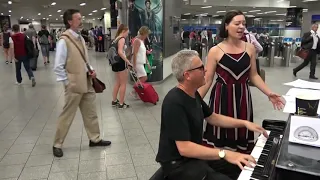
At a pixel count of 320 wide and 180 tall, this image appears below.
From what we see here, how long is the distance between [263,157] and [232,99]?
757 millimetres

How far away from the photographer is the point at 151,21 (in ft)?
23.2

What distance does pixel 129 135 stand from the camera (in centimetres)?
399

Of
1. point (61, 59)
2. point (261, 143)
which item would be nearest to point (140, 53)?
point (61, 59)

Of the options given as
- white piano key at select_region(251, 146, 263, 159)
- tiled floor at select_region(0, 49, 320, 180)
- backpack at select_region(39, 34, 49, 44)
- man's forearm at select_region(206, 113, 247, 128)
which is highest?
backpack at select_region(39, 34, 49, 44)

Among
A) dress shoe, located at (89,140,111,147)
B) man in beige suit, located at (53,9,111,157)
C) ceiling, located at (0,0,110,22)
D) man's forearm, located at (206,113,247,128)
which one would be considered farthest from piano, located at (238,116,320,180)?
ceiling, located at (0,0,110,22)

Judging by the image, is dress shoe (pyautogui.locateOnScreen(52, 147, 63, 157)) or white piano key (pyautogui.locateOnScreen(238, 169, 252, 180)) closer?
white piano key (pyautogui.locateOnScreen(238, 169, 252, 180))

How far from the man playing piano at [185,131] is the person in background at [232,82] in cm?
48

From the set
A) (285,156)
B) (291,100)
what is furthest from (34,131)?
(285,156)

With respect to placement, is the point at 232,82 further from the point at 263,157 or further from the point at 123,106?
the point at 123,106

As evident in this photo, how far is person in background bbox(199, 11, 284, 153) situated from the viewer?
2080 mm

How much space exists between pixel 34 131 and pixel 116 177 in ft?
6.27

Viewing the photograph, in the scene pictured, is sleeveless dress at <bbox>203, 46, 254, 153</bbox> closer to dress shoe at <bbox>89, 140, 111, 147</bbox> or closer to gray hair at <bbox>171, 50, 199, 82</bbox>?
gray hair at <bbox>171, 50, 199, 82</bbox>

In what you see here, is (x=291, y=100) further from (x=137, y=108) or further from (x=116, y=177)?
(x=137, y=108)

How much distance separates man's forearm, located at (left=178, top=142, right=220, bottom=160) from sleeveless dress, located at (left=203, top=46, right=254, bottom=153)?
2.34 ft
